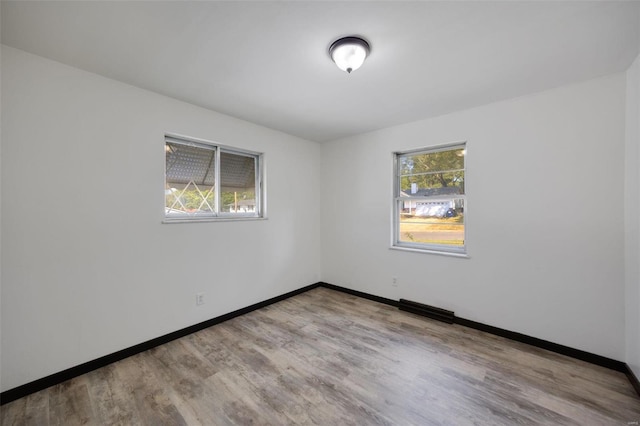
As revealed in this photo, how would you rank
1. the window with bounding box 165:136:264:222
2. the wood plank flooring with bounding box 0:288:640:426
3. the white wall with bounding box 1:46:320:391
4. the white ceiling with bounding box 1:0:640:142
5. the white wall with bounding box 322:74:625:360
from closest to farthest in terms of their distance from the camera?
the white ceiling with bounding box 1:0:640:142, the wood plank flooring with bounding box 0:288:640:426, the white wall with bounding box 1:46:320:391, the white wall with bounding box 322:74:625:360, the window with bounding box 165:136:264:222

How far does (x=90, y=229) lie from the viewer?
2.04 metres

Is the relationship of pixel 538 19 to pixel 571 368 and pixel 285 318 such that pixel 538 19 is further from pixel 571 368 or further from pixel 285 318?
pixel 285 318

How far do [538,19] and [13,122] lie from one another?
11.6 feet

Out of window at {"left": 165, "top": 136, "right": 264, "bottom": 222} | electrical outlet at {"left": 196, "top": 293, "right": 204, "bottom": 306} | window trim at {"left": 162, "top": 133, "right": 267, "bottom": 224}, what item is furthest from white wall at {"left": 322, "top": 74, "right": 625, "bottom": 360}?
electrical outlet at {"left": 196, "top": 293, "right": 204, "bottom": 306}

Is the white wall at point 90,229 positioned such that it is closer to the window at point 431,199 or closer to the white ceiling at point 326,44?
the white ceiling at point 326,44

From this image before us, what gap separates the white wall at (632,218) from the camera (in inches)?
71.7

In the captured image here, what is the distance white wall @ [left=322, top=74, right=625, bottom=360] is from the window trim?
195 cm

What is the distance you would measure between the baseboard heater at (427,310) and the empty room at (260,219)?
0.08 feet

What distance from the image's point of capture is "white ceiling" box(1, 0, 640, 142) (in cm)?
142

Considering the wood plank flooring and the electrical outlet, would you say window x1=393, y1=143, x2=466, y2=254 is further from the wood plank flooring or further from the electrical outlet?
the electrical outlet

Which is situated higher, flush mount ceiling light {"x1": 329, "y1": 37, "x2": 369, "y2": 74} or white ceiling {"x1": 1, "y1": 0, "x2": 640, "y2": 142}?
white ceiling {"x1": 1, "y1": 0, "x2": 640, "y2": 142}

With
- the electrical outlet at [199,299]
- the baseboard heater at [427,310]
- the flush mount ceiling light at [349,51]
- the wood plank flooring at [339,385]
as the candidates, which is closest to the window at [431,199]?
the baseboard heater at [427,310]

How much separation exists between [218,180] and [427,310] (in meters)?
3.02

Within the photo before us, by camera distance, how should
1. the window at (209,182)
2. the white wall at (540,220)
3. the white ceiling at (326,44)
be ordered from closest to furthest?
the white ceiling at (326,44) → the white wall at (540,220) → the window at (209,182)
